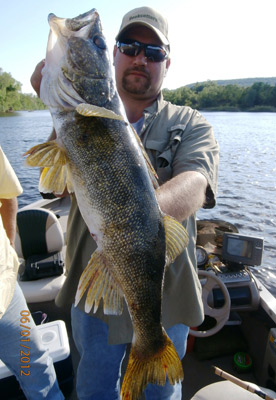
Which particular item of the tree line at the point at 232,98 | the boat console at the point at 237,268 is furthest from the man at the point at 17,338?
the tree line at the point at 232,98

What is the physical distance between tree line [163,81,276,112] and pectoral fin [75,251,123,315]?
89374mm

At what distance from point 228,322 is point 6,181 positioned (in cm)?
335

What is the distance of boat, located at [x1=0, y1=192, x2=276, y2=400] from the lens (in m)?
3.68

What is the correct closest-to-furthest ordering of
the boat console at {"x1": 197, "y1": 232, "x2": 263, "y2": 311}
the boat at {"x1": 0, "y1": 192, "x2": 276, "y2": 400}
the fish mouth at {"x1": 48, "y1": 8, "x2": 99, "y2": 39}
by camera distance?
1. the fish mouth at {"x1": 48, "y1": 8, "x2": 99, "y2": 39}
2. the boat at {"x1": 0, "y1": 192, "x2": 276, "y2": 400}
3. the boat console at {"x1": 197, "y1": 232, "x2": 263, "y2": 311}

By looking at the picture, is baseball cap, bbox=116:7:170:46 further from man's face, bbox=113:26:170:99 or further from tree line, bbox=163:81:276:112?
tree line, bbox=163:81:276:112

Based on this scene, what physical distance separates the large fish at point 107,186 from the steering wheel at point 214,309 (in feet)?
6.73

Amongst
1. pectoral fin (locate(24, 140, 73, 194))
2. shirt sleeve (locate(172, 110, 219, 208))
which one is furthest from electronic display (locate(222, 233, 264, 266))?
pectoral fin (locate(24, 140, 73, 194))

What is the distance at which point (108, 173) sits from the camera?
5.30 feet

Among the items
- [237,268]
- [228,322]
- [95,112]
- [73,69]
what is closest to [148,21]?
[73,69]

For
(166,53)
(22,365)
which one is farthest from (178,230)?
(22,365)

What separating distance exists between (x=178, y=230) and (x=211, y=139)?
943 mm

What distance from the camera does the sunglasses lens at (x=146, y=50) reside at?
2402 mm

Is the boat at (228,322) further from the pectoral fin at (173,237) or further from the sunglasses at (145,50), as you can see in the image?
the sunglasses at (145,50)

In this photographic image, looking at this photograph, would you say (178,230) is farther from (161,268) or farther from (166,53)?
(166,53)
